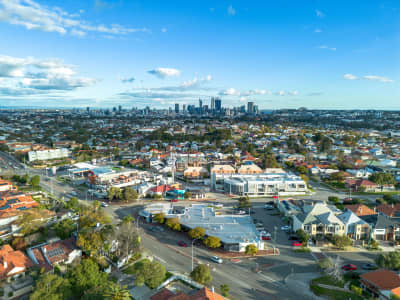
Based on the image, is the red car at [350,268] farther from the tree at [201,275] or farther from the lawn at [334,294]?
the tree at [201,275]

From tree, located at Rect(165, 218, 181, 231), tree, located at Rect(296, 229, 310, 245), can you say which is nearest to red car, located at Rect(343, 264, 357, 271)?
tree, located at Rect(296, 229, 310, 245)

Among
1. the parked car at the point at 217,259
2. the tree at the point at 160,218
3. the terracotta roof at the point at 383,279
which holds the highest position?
the terracotta roof at the point at 383,279

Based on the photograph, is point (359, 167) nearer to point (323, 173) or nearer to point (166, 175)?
point (323, 173)

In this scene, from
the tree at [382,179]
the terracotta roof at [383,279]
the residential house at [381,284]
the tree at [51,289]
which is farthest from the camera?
the tree at [382,179]

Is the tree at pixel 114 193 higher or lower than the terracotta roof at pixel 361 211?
lower

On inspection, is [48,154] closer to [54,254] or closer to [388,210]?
[54,254]

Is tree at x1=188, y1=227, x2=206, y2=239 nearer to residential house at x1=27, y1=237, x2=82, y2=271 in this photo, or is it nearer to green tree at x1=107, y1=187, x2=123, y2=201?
residential house at x1=27, y1=237, x2=82, y2=271

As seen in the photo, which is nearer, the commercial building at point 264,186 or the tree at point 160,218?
the tree at point 160,218

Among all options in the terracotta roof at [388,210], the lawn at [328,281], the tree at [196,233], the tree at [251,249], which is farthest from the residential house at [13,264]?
the terracotta roof at [388,210]
